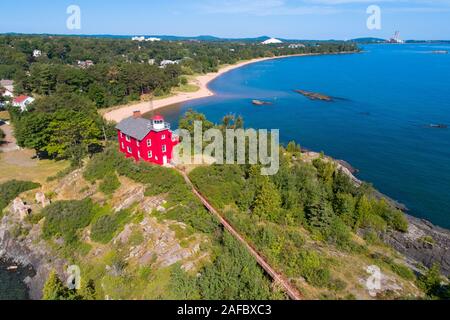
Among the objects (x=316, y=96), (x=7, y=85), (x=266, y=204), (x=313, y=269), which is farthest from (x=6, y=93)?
(x=313, y=269)

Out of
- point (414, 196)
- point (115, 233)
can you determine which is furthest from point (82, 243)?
point (414, 196)

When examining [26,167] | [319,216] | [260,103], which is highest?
[260,103]

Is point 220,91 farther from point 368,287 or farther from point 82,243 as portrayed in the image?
point 368,287

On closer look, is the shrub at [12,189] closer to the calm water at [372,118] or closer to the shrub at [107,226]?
the shrub at [107,226]

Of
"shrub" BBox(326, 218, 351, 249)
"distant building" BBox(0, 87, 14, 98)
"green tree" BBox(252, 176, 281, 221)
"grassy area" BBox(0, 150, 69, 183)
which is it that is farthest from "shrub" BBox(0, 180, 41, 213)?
"distant building" BBox(0, 87, 14, 98)

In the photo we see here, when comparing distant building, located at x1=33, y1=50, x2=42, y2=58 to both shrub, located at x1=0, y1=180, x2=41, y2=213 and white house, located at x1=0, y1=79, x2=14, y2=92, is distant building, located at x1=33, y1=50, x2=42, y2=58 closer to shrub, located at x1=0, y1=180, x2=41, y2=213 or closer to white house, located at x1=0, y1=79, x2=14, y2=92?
white house, located at x1=0, y1=79, x2=14, y2=92

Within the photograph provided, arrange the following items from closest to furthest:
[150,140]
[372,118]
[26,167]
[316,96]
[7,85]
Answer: [150,140], [26,167], [372,118], [7,85], [316,96]

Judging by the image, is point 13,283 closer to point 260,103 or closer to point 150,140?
point 150,140
